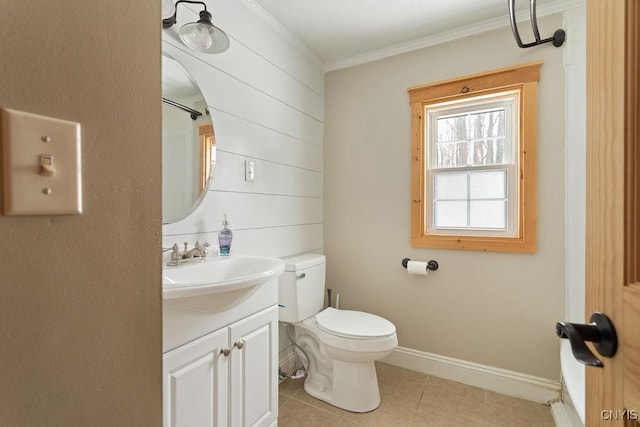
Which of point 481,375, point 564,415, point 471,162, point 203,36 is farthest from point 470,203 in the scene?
point 203,36

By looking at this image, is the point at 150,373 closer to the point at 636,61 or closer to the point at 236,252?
the point at 636,61

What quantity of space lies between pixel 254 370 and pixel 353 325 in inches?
27.8

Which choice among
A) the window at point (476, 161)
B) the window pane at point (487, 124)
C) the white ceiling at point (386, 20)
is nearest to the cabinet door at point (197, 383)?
the window at point (476, 161)

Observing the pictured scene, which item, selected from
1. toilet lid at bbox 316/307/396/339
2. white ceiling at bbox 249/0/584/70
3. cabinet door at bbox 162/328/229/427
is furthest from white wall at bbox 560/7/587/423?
cabinet door at bbox 162/328/229/427

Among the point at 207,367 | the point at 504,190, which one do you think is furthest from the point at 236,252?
the point at 504,190

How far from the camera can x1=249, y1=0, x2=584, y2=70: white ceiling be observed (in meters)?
1.86

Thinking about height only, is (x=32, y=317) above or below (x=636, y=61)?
below

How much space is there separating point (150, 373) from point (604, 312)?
724 millimetres

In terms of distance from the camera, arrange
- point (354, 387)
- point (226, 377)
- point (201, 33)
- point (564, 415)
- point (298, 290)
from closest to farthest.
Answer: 1. point (226, 377)
2. point (201, 33)
3. point (564, 415)
4. point (354, 387)
5. point (298, 290)

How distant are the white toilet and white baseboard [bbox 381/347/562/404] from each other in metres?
0.52

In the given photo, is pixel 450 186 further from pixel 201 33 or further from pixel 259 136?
pixel 201 33

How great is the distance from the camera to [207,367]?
113 centimetres

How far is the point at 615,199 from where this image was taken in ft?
1.50

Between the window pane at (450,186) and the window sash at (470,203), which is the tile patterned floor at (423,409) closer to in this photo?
the window sash at (470,203)
